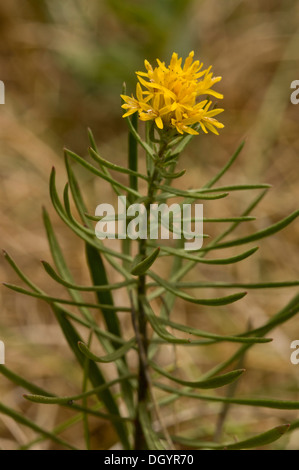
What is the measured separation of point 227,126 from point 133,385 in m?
1.21

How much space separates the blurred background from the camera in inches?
48.9

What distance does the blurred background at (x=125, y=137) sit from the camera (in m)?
1.24

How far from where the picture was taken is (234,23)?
6.94ft

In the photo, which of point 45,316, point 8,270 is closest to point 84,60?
point 8,270

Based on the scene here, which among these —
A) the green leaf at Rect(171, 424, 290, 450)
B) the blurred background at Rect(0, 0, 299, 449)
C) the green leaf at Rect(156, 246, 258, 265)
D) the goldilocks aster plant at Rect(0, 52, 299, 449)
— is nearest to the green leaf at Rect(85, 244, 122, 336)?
the goldilocks aster plant at Rect(0, 52, 299, 449)

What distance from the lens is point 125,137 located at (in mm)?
1820

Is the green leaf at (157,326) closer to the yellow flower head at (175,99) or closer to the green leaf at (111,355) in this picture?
the green leaf at (111,355)

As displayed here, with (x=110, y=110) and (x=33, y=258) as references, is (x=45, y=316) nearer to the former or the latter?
(x=33, y=258)

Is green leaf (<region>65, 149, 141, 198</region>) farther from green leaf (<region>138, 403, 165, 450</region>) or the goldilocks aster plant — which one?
green leaf (<region>138, 403, 165, 450</region>)

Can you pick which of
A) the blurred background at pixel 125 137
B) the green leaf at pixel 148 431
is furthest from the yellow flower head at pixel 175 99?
the blurred background at pixel 125 137

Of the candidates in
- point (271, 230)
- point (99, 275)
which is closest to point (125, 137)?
point (99, 275)

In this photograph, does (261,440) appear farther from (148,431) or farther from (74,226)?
(74,226)

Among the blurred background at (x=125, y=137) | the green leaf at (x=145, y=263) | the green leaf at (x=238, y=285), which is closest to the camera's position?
the green leaf at (x=145, y=263)

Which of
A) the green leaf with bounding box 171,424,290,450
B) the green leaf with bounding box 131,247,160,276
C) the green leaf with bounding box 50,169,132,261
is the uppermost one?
the green leaf with bounding box 50,169,132,261
